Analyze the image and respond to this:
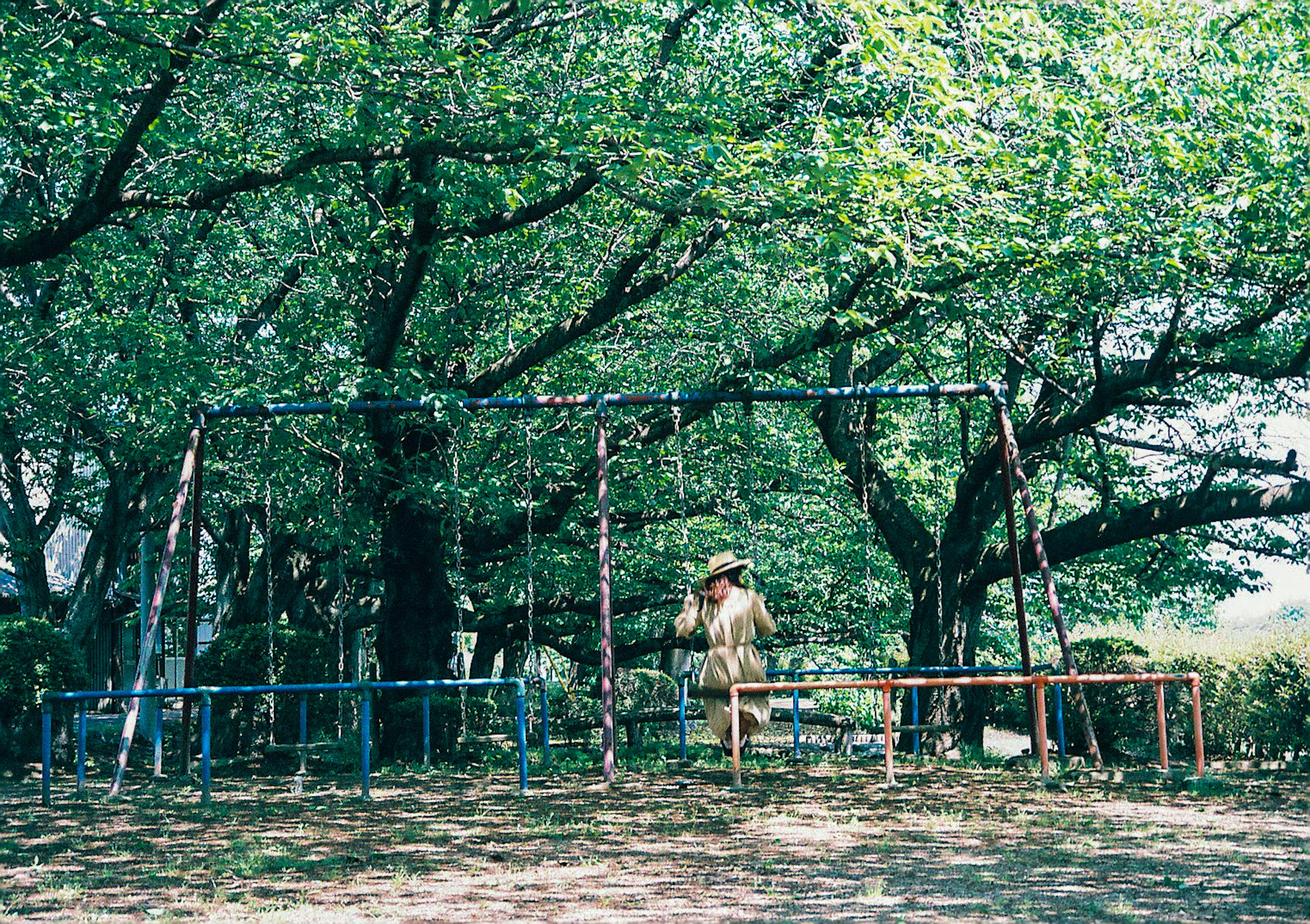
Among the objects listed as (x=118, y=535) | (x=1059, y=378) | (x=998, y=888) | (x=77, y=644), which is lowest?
(x=998, y=888)

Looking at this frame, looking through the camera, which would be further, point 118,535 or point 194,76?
point 118,535

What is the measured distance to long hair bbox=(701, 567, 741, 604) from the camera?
12625mm

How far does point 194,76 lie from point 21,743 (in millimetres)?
9336

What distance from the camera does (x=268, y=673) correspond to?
56.5 ft

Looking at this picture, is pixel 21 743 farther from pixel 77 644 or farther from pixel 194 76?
pixel 194 76

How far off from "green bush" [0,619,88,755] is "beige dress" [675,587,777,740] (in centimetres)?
858

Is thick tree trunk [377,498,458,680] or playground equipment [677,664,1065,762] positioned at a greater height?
thick tree trunk [377,498,458,680]

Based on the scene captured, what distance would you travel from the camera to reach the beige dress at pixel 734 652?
1242 centimetres

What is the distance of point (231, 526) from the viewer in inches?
929

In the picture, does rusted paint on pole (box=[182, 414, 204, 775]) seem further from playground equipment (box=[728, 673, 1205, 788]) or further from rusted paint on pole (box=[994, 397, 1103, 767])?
rusted paint on pole (box=[994, 397, 1103, 767])

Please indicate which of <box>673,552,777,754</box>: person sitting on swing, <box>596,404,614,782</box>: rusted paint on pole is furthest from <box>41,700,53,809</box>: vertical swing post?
<box>673,552,777,754</box>: person sitting on swing

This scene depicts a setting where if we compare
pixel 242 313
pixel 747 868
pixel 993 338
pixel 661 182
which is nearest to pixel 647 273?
pixel 993 338

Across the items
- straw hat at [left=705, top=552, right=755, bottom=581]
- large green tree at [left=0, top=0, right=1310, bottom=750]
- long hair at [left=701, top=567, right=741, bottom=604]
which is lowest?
long hair at [left=701, top=567, right=741, bottom=604]

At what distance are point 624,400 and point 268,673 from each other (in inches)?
282
